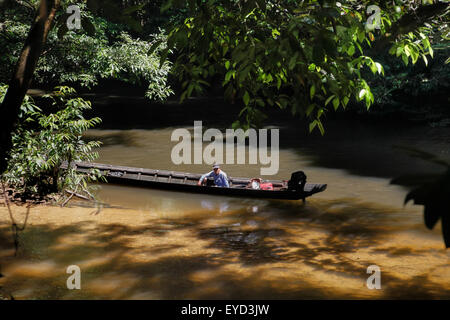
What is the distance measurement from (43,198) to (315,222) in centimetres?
693

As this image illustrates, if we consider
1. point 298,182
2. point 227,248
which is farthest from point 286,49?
point 298,182

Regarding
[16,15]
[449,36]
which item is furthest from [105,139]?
[449,36]

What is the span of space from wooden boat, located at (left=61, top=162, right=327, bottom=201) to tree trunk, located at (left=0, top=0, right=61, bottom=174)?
11356 millimetres

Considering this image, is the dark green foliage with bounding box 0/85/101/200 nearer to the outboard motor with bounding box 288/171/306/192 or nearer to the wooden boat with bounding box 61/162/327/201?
the wooden boat with bounding box 61/162/327/201

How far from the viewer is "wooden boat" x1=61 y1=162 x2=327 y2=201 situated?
47.3 feet

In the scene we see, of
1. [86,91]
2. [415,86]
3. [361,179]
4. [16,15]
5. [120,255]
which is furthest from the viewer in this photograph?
[86,91]

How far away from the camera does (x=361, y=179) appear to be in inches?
715

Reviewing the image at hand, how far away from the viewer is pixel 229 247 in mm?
10805

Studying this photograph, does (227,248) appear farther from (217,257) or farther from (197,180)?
(197,180)

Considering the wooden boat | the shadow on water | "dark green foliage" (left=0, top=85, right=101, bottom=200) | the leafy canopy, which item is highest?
the leafy canopy

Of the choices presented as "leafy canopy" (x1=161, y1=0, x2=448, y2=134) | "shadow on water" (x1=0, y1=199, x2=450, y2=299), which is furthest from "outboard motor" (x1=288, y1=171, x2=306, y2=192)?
"leafy canopy" (x1=161, y1=0, x2=448, y2=134)

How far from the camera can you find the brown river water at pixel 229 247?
8.34 meters

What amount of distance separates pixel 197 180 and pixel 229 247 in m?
6.15
